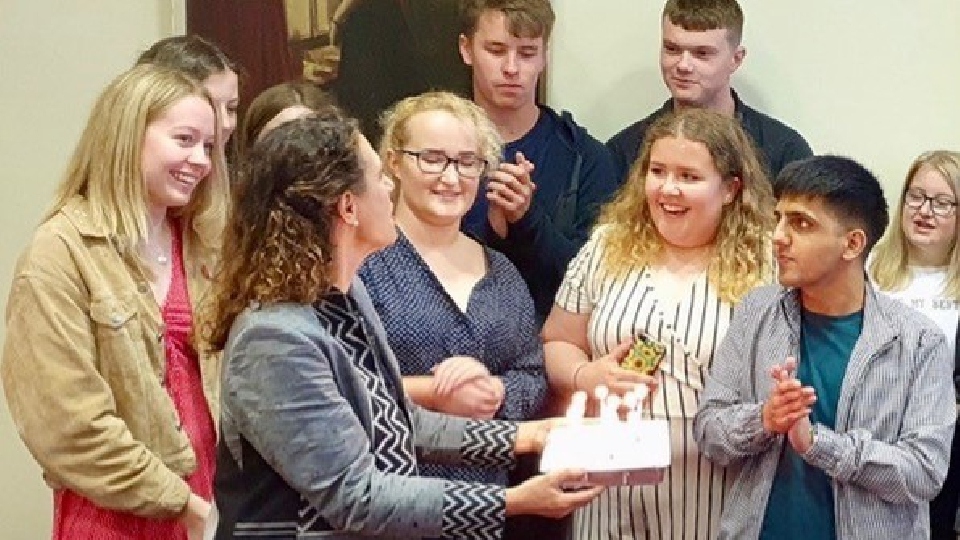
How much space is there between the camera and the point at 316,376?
5.53ft

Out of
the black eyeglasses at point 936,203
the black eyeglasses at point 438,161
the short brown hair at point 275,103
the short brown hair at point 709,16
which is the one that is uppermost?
the short brown hair at point 709,16

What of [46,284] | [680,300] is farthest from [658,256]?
[46,284]

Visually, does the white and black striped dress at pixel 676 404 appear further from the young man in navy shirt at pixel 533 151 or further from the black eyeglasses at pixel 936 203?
the black eyeglasses at pixel 936 203

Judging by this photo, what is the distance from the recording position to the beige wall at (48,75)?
346 centimetres

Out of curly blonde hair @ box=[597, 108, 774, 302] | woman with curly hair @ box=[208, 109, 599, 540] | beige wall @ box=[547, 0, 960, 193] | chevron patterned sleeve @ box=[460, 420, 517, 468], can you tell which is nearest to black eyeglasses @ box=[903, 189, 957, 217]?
beige wall @ box=[547, 0, 960, 193]

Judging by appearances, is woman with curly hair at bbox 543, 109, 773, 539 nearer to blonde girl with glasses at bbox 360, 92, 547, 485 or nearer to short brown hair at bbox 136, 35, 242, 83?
blonde girl with glasses at bbox 360, 92, 547, 485

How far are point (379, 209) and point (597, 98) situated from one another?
5.42ft

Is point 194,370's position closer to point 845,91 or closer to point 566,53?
point 566,53

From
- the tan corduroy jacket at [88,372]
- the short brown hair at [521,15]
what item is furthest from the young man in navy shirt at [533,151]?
the tan corduroy jacket at [88,372]

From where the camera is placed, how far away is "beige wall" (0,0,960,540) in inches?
129

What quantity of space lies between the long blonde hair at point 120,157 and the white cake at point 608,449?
32.1 inches

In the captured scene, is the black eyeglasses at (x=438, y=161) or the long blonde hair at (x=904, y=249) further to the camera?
the long blonde hair at (x=904, y=249)

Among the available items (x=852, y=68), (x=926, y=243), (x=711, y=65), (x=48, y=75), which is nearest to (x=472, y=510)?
(x=711, y=65)

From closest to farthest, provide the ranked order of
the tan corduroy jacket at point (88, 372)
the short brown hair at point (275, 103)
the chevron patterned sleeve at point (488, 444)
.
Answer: the chevron patterned sleeve at point (488, 444), the tan corduroy jacket at point (88, 372), the short brown hair at point (275, 103)
